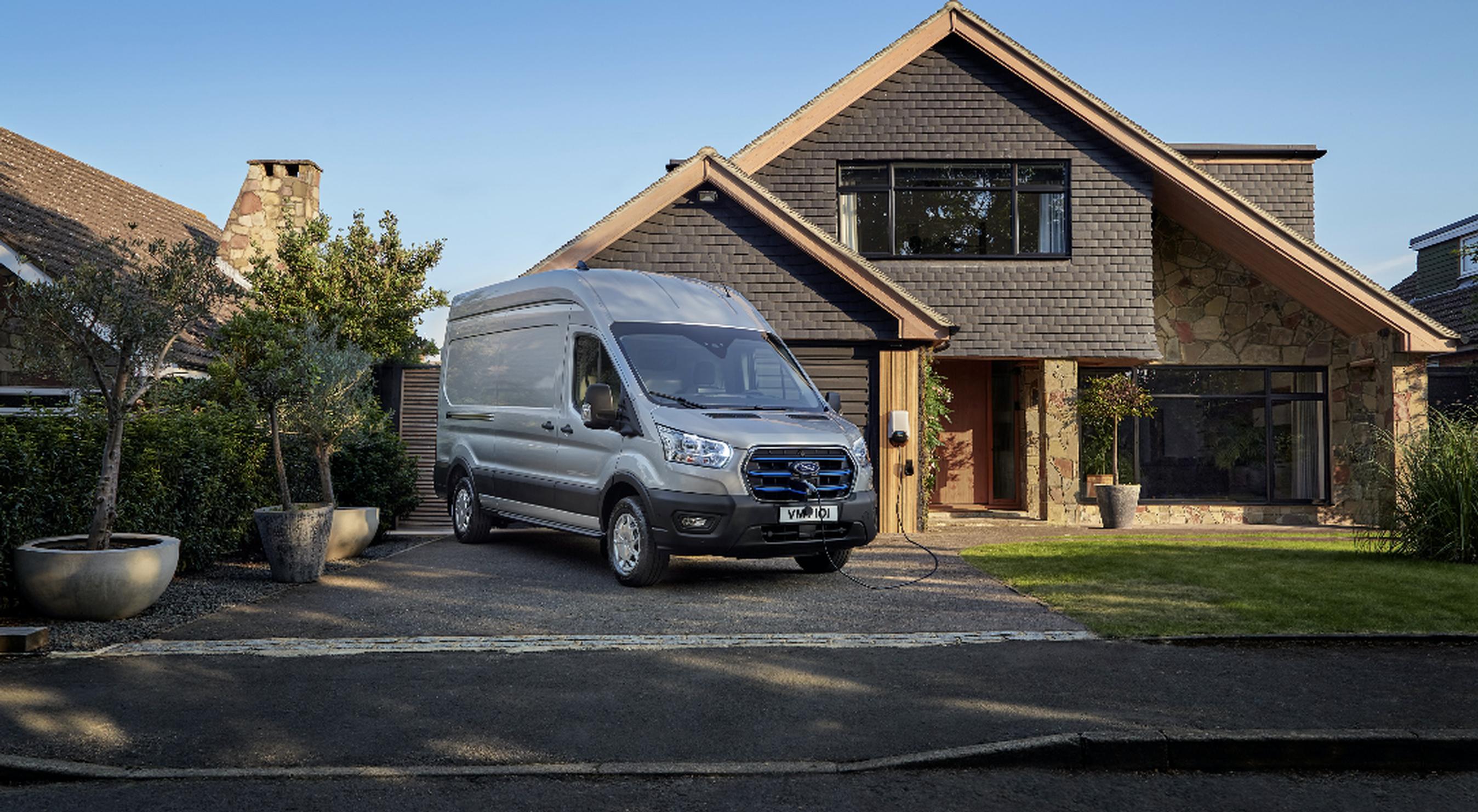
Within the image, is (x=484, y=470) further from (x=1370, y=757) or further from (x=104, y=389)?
(x=1370, y=757)

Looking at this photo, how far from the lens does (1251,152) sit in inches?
747

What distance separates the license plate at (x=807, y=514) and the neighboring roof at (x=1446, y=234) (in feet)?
78.4

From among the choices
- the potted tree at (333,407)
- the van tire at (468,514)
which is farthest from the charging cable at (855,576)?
the potted tree at (333,407)

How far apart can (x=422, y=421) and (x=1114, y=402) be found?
10.3 metres

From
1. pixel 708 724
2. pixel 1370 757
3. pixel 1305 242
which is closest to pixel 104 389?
pixel 708 724

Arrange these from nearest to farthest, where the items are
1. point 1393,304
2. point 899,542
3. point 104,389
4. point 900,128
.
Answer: point 104,389 < point 899,542 < point 1393,304 < point 900,128

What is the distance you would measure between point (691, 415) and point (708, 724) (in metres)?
4.23

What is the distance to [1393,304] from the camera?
1630cm

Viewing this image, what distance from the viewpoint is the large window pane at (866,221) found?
1769cm

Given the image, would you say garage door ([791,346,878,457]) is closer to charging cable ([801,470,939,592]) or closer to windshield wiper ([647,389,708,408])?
charging cable ([801,470,939,592])

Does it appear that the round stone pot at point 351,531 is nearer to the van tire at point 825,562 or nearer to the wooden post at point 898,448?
the van tire at point 825,562

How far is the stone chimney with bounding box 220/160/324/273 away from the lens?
84.9 ft

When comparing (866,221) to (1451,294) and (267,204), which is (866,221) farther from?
(1451,294)

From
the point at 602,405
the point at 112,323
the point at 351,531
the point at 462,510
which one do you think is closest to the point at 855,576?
the point at 602,405
